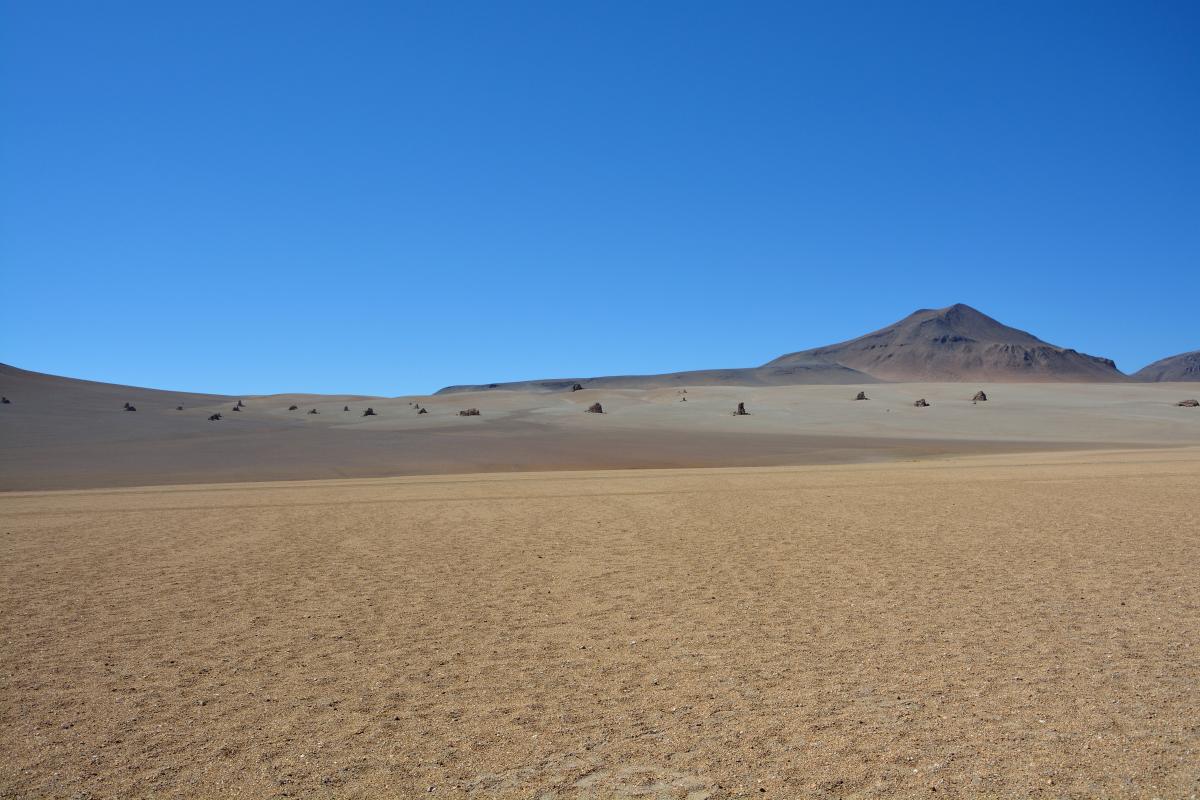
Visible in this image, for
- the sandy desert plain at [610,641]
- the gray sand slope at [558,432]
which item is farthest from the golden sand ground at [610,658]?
the gray sand slope at [558,432]

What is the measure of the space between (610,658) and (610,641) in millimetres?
496

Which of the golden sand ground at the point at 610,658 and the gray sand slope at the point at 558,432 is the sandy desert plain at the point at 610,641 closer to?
the golden sand ground at the point at 610,658

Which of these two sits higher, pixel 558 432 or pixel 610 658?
pixel 558 432

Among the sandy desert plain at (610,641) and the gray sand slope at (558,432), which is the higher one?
the gray sand slope at (558,432)

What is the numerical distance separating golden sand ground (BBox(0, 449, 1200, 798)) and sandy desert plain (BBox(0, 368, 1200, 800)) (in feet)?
0.10

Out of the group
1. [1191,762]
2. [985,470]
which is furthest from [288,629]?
[985,470]

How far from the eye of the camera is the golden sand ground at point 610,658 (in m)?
4.99

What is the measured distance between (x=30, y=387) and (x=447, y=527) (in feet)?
190

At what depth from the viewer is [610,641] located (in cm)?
758

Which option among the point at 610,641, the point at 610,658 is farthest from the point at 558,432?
the point at 610,658

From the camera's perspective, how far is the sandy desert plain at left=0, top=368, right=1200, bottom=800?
5016mm

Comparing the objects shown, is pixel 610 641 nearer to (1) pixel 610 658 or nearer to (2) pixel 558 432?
(1) pixel 610 658

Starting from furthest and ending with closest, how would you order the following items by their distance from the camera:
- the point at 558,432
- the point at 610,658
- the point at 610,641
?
the point at 558,432
the point at 610,641
the point at 610,658

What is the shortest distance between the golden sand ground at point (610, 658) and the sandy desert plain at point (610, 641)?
0.03 meters
